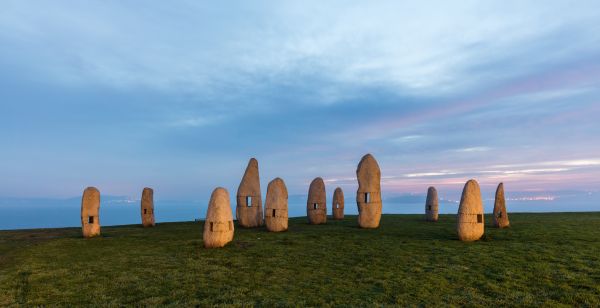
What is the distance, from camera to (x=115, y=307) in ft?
31.9

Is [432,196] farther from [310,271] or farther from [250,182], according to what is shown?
[310,271]

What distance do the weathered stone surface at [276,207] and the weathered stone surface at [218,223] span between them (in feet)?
17.3

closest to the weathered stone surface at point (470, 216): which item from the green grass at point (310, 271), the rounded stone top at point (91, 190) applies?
the green grass at point (310, 271)

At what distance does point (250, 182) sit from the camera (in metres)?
26.8

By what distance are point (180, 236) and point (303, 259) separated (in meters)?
10.1

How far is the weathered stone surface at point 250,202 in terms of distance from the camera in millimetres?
26438

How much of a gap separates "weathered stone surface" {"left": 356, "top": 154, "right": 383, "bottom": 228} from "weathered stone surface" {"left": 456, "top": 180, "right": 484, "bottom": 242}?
6.98m

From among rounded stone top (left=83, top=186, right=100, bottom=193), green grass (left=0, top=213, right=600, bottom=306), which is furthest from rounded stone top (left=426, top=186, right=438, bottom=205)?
rounded stone top (left=83, top=186, right=100, bottom=193)

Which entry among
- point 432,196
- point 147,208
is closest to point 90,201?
point 147,208

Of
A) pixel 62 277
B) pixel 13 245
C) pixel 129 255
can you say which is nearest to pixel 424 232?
pixel 129 255

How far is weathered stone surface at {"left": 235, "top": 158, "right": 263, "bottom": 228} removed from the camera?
26438mm

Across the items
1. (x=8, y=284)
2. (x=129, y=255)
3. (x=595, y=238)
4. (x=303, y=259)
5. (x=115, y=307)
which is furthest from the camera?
(x=595, y=238)

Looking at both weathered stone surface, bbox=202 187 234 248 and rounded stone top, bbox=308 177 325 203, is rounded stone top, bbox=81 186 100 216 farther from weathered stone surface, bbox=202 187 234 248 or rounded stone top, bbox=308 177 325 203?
rounded stone top, bbox=308 177 325 203

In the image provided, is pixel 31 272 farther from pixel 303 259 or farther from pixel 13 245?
pixel 303 259
